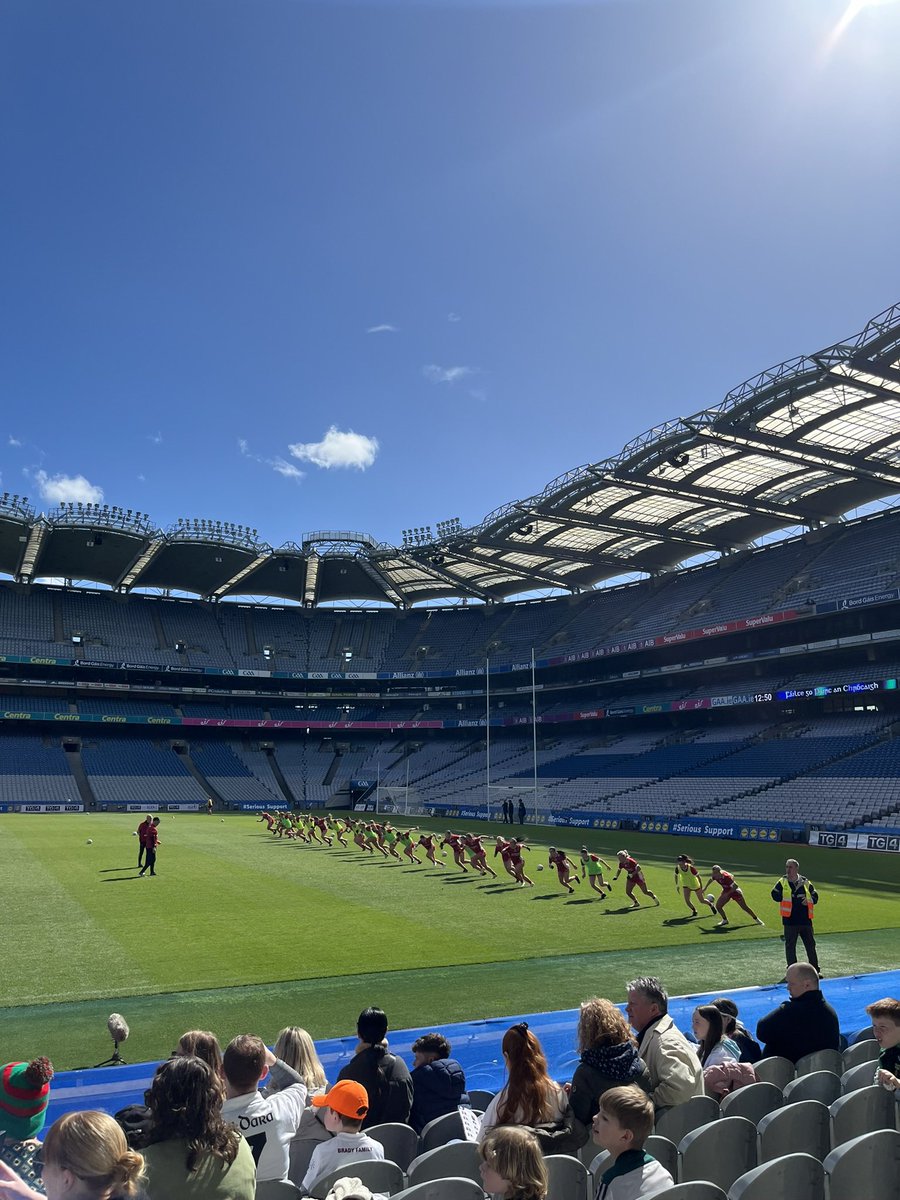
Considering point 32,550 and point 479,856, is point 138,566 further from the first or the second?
point 479,856

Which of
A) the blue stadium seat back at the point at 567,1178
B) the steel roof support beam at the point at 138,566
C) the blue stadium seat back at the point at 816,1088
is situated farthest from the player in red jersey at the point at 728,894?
the steel roof support beam at the point at 138,566

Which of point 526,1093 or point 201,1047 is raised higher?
point 201,1047

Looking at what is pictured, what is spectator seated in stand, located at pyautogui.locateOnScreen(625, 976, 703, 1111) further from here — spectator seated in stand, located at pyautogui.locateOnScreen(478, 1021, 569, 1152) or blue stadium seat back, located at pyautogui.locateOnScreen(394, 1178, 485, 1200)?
blue stadium seat back, located at pyautogui.locateOnScreen(394, 1178, 485, 1200)

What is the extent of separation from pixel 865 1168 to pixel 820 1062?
85.0 inches

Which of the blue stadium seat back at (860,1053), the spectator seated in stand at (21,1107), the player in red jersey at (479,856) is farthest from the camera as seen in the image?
the player in red jersey at (479,856)

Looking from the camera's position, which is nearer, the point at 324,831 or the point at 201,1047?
the point at 201,1047

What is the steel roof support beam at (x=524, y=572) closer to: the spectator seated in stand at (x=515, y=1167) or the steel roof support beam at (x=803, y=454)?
the steel roof support beam at (x=803, y=454)

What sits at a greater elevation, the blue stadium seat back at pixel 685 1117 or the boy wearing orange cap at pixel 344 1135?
the boy wearing orange cap at pixel 344 1135

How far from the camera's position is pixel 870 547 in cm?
4456

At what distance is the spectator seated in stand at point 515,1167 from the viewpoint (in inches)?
129

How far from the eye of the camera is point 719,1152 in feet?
14.8

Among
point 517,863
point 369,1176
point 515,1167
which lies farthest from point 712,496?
point 515,1167

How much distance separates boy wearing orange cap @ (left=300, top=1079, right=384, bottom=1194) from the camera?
13.8 feet

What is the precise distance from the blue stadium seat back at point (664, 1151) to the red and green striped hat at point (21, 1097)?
3.03 m
